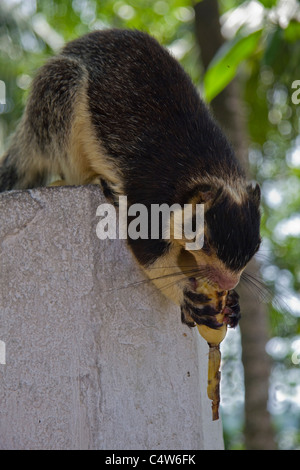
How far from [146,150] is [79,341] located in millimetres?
1227

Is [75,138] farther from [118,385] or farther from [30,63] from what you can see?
[30,63]

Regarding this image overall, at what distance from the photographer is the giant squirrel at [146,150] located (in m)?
3.42

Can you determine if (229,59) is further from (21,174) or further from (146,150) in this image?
(21,174)

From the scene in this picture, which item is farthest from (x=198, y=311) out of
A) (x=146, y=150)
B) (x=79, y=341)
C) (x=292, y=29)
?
(x=292, y=29)

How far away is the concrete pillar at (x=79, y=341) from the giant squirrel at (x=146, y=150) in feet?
0.71

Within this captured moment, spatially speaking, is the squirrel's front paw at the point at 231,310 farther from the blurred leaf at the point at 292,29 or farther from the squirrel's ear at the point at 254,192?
the blurred leaf at the point at 292,29

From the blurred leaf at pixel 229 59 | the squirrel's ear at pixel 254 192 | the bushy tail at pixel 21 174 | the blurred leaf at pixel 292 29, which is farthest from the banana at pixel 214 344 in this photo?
the blurred leaf at pixel 292 29

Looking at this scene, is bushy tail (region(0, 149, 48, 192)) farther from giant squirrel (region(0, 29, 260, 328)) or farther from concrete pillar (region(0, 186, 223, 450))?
concrete pillar (region(0, 186, 223, 450))

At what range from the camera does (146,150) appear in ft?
12.6

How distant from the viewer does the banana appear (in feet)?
11.2
